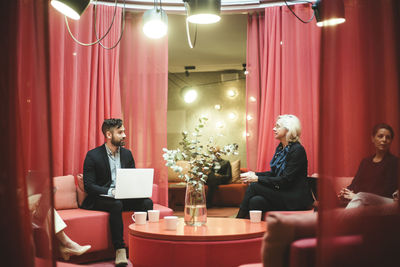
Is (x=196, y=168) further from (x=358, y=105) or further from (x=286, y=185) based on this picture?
(x=358, y=105)

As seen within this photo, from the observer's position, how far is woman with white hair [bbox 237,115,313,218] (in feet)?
11.6

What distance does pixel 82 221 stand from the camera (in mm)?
3352

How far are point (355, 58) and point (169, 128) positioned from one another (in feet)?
24.6

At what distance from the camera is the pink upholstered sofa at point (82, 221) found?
131 inches

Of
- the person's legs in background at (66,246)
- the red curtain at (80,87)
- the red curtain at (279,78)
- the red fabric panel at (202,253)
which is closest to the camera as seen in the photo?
the red fabric panel at (202,253)

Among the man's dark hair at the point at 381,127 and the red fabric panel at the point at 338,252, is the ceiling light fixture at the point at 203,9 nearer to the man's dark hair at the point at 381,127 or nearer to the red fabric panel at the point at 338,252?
the man's dark hair at the point at 381,127

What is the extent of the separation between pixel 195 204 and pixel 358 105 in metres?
1.61

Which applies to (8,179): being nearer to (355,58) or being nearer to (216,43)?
(355,58)

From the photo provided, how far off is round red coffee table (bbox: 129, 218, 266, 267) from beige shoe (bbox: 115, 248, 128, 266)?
69cm

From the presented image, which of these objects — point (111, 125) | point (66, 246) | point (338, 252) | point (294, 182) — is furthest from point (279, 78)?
point (338, 252)

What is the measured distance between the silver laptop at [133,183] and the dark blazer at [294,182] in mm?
1009

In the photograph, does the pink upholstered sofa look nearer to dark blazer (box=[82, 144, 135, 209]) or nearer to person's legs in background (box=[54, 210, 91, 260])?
dark blazer (box=[82, 144, 135, 209])

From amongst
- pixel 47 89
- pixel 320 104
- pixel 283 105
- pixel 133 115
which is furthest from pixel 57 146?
pixel 320 104

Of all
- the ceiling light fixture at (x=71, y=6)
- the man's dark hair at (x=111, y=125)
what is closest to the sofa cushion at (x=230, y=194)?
the man's dark hair at (x=111, y=125)
